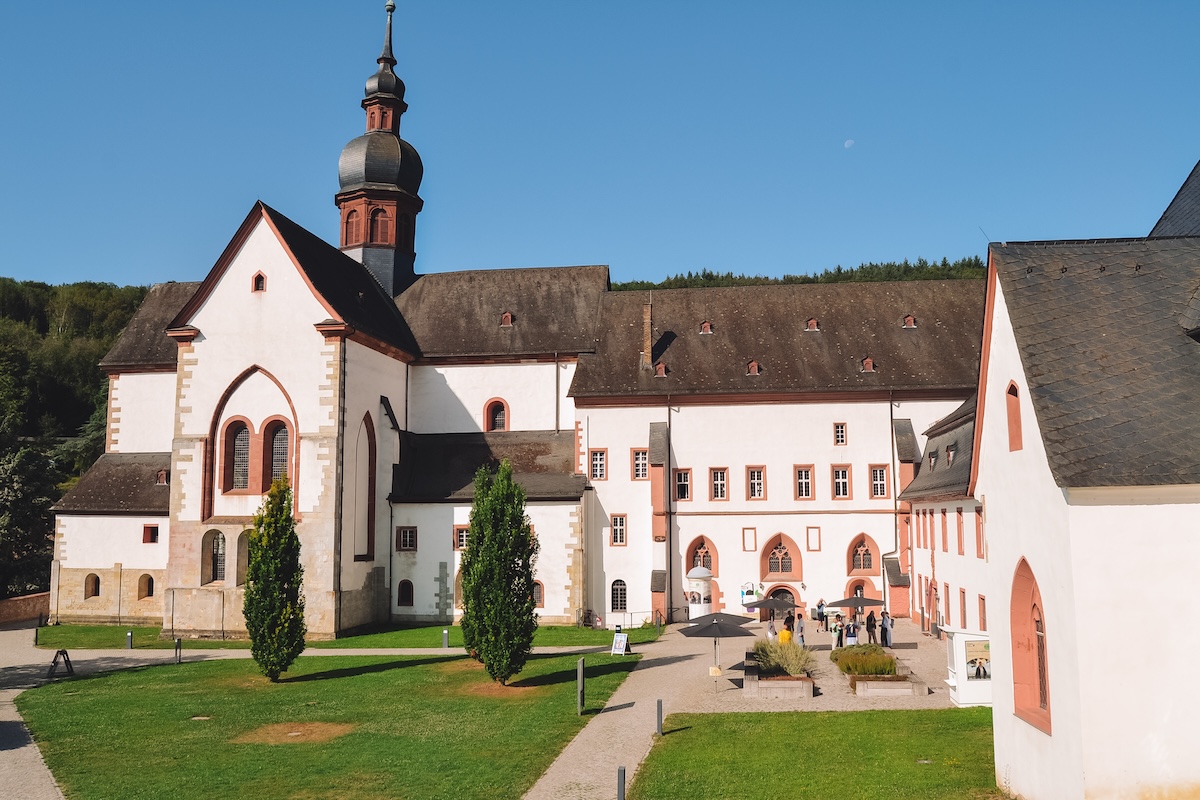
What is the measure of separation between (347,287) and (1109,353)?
31354mm

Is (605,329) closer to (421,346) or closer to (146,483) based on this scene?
(421,346)

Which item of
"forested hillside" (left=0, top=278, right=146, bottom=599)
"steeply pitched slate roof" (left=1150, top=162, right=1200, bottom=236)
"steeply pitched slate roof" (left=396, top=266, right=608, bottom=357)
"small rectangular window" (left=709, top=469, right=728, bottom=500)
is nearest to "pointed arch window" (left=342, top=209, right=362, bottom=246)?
"steeply pitched slate roof" (left=396, top=266, right=608, bottom=357)

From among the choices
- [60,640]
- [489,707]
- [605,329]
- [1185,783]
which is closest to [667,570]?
[605,329]

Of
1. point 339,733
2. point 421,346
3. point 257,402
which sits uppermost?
point 421,346

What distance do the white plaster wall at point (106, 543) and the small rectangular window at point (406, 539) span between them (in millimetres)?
9678

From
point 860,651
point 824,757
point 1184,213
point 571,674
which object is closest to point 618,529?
point 571,674

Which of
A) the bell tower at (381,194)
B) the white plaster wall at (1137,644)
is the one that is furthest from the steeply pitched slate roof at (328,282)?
the white plaster wall at (1137,644)

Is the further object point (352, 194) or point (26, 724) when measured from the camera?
point (352, 194)

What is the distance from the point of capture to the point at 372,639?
32.8 metres

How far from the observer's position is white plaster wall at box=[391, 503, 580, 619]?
3628 centimetres

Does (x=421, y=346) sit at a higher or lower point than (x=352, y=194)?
lower

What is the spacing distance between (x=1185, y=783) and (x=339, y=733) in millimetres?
14714

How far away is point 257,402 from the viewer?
3488 cm

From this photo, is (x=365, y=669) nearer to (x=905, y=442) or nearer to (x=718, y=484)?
(x=718, y=484)
